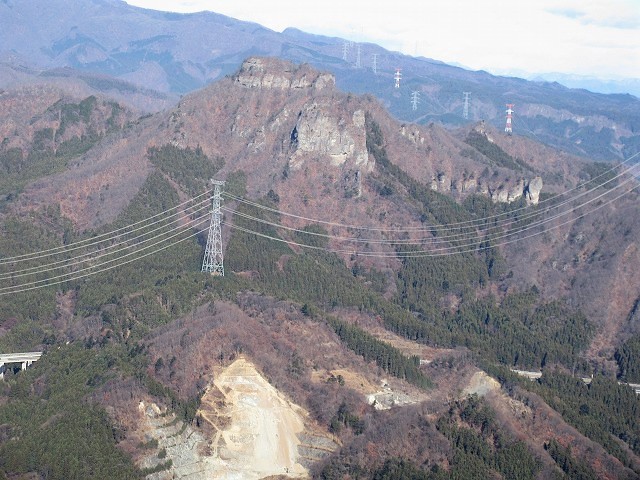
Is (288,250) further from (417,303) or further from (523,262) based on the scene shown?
(523,262)

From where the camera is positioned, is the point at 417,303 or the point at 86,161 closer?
the point at 417,303

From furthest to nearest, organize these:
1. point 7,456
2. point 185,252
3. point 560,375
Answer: point 185,252, point 560,375, point 7,456

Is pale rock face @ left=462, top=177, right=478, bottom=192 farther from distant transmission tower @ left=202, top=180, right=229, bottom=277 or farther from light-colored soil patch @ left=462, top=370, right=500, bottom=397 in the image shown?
light-colored soil patch @ left=462, top=370, right=500, bottom=397

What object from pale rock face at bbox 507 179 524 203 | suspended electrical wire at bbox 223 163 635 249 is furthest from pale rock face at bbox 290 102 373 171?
pale rock face at bbox 507 179 524 203

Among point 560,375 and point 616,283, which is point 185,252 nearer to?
point 560,375

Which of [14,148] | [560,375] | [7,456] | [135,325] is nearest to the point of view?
[7,456]

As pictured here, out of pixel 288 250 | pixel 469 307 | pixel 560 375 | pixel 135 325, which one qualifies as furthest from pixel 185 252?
pixel 560 375

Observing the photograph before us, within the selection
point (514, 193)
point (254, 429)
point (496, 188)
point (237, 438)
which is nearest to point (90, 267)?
point (254, 429)

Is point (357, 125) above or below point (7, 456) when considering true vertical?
above
